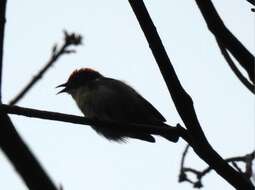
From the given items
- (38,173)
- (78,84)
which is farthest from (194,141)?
(78,84)

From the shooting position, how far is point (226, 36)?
256 cm

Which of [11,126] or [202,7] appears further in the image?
[202,7]

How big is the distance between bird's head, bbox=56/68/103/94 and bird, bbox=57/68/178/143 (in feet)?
1.28

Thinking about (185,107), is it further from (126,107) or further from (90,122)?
(126,107)

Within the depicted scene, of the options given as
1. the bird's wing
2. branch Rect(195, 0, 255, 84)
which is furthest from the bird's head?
branch Rect(195, 0, 255, 84)

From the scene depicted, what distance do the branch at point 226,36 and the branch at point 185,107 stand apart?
381mm

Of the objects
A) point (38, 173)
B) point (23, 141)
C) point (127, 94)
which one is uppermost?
point (127, 94)

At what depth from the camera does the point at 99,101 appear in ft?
16.9

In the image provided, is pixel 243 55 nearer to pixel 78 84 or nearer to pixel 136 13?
pixel 136 13

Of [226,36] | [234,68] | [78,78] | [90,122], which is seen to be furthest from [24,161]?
[78,78]

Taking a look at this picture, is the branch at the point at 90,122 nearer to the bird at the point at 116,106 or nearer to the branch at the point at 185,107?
the branch at the point at 185,107

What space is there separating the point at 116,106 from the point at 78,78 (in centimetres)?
150

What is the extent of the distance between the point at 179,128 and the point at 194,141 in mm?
122

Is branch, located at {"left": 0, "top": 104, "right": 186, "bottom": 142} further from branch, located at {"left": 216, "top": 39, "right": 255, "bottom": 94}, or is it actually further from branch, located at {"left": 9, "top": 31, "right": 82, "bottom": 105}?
branch, located at {"left": 216, "top": 39, "right": 255, "bottom": 94}
